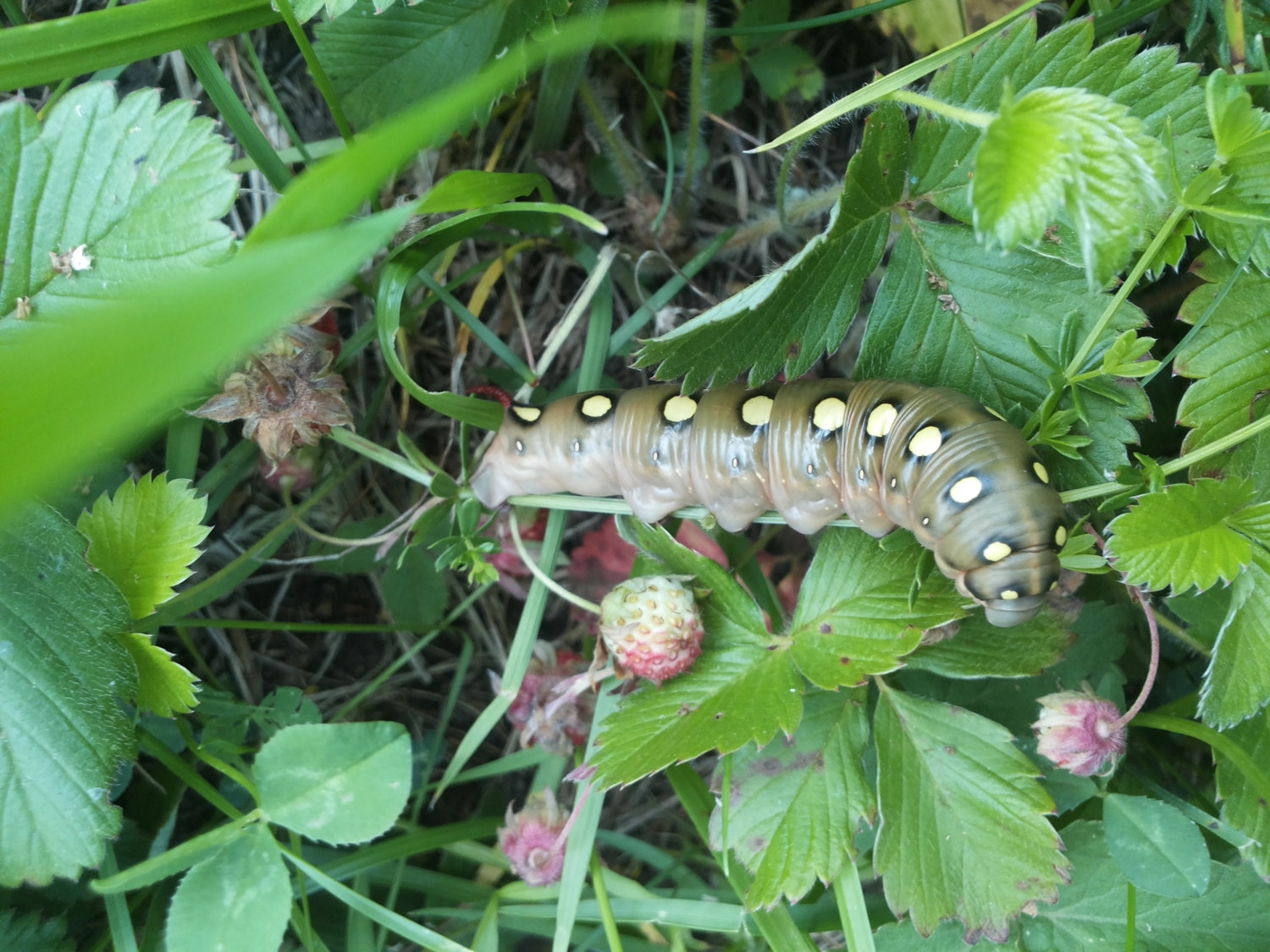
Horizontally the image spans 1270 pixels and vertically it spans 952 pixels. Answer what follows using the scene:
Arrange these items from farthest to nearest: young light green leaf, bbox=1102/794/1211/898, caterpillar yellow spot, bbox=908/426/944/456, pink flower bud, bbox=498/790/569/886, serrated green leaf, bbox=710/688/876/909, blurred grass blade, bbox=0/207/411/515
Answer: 1. pink flower bud, bbox=498/790/569/886
2. serrated green leaf, bbox=710/688/876/909
3. young light green leaf, bbox=1102/794/1211/898
4. caterpillar yellow spot, bbox=908/426/944/456
5. blurred grass blade, bbox=0/207/411/515

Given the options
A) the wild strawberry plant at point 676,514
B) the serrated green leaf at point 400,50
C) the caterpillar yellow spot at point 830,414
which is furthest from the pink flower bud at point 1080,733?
the serrated green leaf at point 400,50

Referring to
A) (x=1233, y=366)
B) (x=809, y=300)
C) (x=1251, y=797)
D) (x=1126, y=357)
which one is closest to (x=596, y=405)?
(x=809, y=300)

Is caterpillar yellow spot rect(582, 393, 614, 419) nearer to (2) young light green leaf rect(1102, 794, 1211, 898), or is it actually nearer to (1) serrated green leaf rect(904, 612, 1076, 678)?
(1) serrated green leaf rect(904, 612, 1076, 678)

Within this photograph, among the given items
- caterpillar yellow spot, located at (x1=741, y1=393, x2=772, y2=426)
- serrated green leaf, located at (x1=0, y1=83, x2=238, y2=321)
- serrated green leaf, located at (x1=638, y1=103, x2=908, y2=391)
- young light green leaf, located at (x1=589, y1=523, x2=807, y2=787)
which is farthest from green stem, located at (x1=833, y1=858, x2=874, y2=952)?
serrated green leaf, located at (x1=0, y1=83, x2=238, y2=321)

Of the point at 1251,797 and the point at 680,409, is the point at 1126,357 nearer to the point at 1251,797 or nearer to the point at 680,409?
the point at 680,409

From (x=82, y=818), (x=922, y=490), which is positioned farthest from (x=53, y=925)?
(x=922, y=490)

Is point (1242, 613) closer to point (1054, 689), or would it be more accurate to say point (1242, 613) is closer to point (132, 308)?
point (1054, 689)

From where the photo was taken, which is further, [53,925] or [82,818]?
[53,925]
